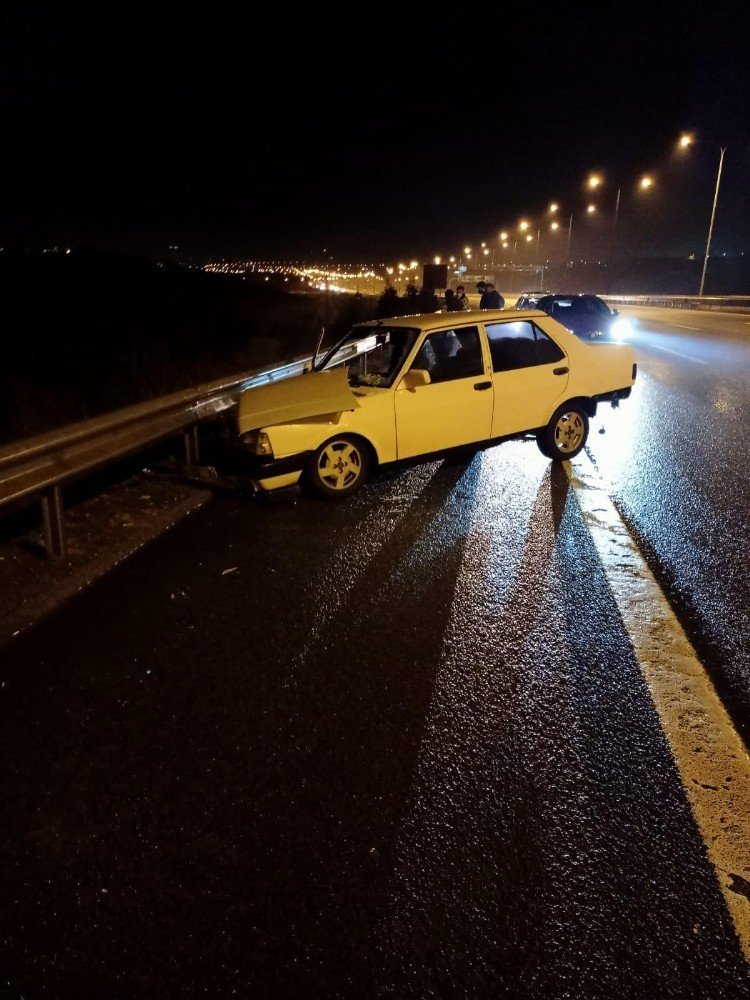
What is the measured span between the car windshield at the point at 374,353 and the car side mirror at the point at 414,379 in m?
0.15

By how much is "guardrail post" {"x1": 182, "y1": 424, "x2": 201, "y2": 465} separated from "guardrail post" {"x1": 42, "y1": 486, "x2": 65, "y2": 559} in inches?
114

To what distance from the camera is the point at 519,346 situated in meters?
7.97

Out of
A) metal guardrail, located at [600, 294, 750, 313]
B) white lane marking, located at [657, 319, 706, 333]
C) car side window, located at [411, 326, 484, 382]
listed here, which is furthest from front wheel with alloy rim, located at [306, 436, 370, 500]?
metal guardrail, located at [600, 294, 750, 313]

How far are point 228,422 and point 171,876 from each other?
17.3 feet

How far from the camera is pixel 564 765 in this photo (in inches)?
125

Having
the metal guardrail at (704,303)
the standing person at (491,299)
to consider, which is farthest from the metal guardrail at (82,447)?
the metal guardrail at (704,303)

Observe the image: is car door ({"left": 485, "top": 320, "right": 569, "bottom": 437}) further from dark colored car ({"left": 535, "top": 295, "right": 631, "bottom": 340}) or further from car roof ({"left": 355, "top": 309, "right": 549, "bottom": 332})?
dark colored car ({"left": 535, "top": 295, "right": 631, "bottom": 340})

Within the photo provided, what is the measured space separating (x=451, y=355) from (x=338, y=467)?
64.6 inches

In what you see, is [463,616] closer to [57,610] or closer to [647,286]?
[57,610]

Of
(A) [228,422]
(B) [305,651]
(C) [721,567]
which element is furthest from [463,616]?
(A) [228,422]

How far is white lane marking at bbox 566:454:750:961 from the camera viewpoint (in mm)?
2656

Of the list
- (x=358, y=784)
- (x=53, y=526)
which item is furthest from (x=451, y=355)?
(x=358, y=784)

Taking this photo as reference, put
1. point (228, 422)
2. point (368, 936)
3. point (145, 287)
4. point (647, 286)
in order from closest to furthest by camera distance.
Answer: point (368, 936) < point (228, 422) < point (145, 287) < point (647, 286)

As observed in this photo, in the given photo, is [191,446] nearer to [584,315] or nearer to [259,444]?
[259,444]
